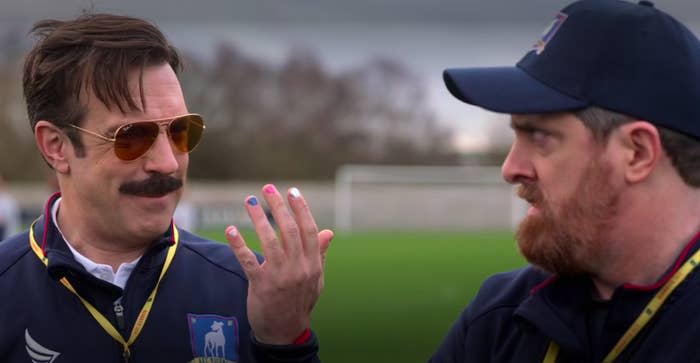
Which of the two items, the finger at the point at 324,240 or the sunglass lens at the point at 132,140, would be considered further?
the sunglass lens at the point at 132,140

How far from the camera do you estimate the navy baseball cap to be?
2734 millimetres

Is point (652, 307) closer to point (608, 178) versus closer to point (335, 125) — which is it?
point (608, 178)

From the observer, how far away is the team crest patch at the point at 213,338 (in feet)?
11.1

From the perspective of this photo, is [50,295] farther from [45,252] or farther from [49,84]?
[49,84]

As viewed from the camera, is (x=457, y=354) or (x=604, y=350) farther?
(x=457, y=354)

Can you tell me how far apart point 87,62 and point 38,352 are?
95cm

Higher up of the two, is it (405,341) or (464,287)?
(405,341)

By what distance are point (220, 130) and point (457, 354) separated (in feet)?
147

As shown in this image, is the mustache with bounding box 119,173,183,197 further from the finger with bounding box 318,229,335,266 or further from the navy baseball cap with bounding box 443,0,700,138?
the navy baseball cap with bounding box 443,0,700,138

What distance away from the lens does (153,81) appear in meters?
3.51

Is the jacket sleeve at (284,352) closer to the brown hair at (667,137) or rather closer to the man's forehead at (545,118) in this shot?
the man's forehead at (545,118)

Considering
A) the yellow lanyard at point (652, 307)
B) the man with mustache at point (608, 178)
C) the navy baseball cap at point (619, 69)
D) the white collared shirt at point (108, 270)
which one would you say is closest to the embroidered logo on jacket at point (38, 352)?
the white collared shirt at point (108, 270)

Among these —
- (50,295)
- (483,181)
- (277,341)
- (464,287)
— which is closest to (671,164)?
(277,341)

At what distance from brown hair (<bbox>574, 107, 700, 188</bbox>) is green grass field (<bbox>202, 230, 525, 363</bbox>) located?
20.3 feet
